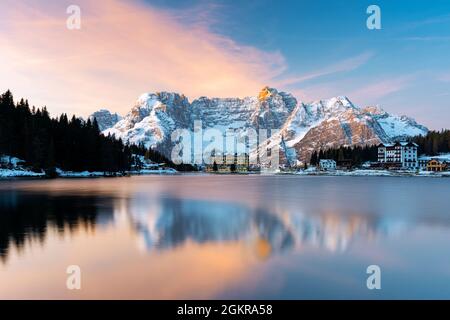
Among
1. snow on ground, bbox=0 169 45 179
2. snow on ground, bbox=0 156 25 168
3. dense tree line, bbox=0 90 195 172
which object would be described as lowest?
snow on ground, bbox=0 169 45 179

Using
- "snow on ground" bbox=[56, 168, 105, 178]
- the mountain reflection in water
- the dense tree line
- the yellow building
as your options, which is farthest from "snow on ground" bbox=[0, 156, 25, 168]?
the yellow building

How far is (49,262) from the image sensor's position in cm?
1742

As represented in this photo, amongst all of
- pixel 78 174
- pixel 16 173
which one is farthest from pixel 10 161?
pixel 78 174

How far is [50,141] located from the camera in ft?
423

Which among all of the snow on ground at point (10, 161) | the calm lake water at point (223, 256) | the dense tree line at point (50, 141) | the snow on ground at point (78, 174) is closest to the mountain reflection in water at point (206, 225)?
the calm lake water at point (223, 256)

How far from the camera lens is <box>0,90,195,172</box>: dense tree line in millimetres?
123250

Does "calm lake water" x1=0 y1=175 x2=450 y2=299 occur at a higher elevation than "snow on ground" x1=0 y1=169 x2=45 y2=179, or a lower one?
lower

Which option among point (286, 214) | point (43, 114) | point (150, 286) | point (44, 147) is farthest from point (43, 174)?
point (150, 286)

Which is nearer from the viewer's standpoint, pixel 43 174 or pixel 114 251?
pixel 114 251

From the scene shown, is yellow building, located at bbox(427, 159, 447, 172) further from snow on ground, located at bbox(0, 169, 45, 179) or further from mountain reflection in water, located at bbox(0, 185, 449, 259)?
snow on ground, located at bbox(0, 169, 45, 179)

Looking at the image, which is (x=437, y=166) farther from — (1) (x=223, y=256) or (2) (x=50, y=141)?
(1) (x=223, y=256)

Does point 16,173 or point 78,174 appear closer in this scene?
point 16,173

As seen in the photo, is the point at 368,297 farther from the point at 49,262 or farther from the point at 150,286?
the point at 49,262
